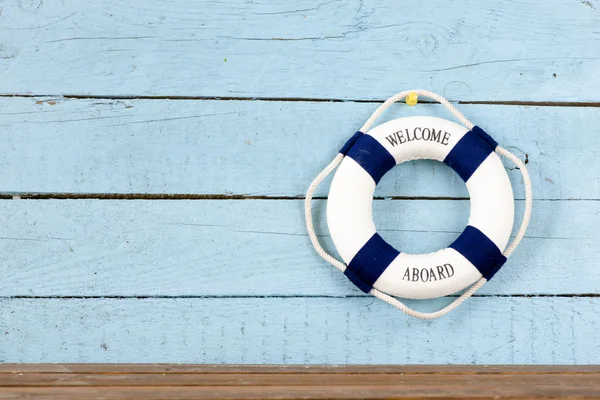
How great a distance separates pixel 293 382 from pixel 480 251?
443 millimetres

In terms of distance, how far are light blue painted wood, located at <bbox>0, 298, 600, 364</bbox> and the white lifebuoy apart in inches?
4.0

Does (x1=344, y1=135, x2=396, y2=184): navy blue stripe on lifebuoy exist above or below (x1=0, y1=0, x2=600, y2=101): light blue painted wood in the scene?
below

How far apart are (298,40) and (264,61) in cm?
8

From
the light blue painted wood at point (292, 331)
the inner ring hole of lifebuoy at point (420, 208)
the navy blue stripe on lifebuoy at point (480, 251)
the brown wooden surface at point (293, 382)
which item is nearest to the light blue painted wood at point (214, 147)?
the inner ring hole of lifebuoy at point (420, 208)

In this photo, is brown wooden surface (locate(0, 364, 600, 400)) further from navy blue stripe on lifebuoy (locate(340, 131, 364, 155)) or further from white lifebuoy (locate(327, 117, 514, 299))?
navy blue stripe on lifebuoy (locate(340, 131, 364, 155))

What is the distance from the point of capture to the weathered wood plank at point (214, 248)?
3.81ft

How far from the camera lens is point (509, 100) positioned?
1.20 metres

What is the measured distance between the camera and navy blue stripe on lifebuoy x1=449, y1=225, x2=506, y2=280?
43.4 inches

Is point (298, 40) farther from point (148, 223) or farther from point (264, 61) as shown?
point (148, 223)

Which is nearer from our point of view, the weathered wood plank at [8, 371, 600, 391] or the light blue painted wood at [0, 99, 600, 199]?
the weathered wood plank at [8, 371, 600, 391]

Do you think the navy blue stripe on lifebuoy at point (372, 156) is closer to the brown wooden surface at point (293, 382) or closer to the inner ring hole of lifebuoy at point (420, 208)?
the inner ring hole of lifebuoy at point (420, 208)

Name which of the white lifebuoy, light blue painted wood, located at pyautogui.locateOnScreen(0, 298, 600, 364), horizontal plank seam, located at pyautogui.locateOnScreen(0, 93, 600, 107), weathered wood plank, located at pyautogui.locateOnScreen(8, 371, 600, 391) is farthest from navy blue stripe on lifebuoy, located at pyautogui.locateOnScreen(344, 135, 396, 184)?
weathered wood plank, located at pyautogui.locateOnScreen(8, 371, 600, 391)

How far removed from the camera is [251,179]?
3.87 feet

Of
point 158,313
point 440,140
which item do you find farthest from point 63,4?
point 440,140
